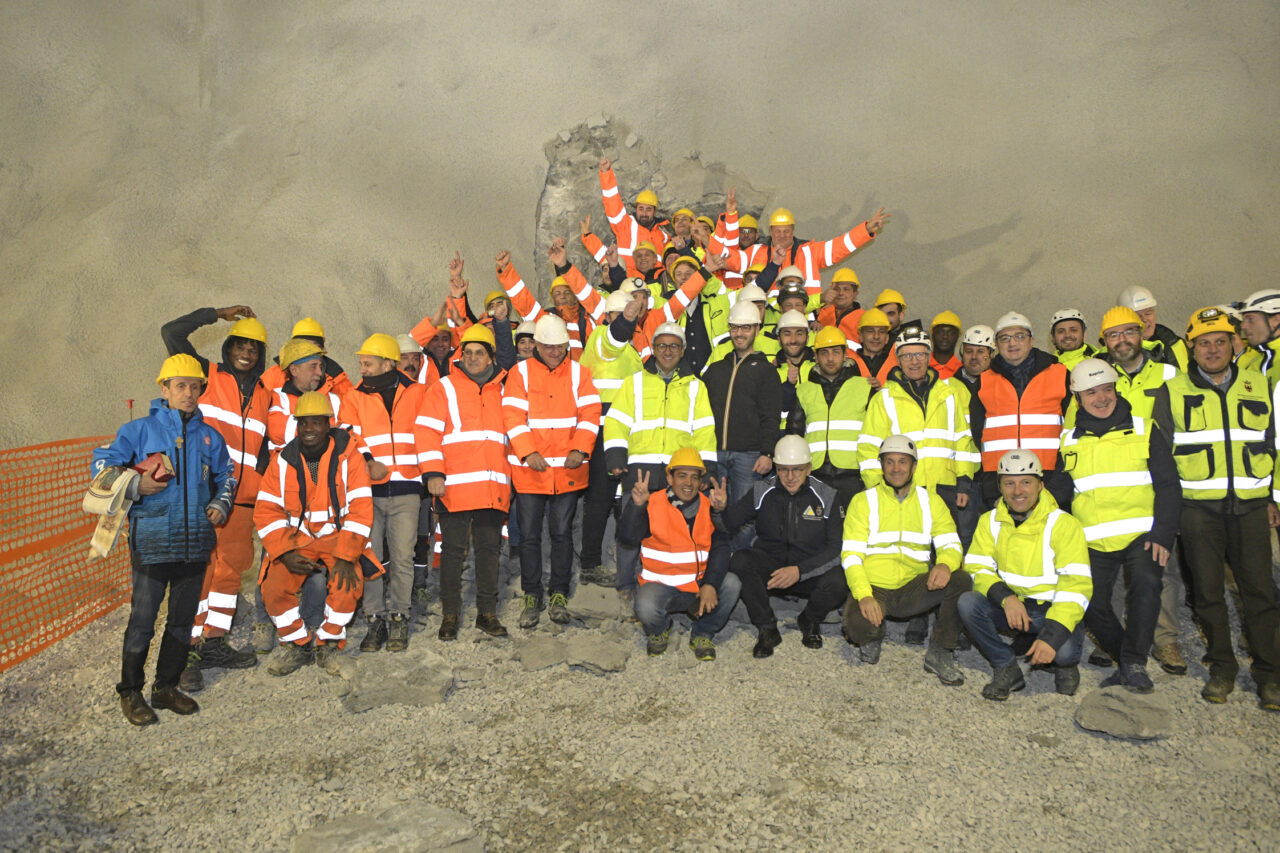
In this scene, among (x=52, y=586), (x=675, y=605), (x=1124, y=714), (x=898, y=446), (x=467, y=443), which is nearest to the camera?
(x=1124, y=714)

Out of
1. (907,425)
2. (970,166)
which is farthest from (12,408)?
(970,166)

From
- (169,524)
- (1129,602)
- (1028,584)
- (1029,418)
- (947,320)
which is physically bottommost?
(1129,602)

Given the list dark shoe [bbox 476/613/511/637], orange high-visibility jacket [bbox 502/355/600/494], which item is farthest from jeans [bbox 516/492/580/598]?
dark shoe [bbox 476/613/511/637]

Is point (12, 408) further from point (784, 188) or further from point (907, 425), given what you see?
point (907, 425)

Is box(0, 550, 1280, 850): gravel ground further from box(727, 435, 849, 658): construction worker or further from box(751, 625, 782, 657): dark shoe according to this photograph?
box(727, 435, 849, 658): construction worker

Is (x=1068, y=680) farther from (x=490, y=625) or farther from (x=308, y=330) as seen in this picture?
(x=308, y=330)

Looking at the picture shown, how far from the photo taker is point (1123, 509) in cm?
491

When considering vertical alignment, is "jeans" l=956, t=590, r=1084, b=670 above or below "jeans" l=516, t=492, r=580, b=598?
below

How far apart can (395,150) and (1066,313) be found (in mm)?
17135

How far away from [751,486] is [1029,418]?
2158 mm

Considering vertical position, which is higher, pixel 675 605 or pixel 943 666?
pixel 675 605

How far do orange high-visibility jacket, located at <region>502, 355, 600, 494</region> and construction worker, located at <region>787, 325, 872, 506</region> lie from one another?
6.07 ft

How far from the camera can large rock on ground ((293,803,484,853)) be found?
3326 millimetres

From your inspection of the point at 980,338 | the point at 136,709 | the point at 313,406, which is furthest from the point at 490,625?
the point at 980,338
